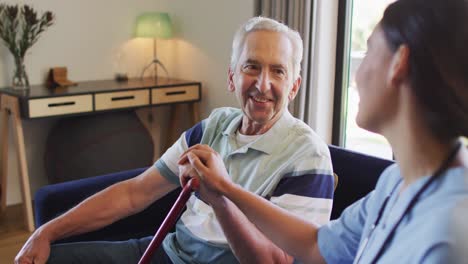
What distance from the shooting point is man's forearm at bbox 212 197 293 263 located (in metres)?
1.31

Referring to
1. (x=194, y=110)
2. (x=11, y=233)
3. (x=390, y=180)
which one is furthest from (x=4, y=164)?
(x=390, y=180)

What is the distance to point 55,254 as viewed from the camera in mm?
1650

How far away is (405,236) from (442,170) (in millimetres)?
115

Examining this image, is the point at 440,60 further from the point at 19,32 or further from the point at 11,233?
the point at 19,32

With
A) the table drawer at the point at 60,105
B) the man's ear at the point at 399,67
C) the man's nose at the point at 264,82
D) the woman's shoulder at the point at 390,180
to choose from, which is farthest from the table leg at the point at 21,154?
the man's ear at the point at 399,67

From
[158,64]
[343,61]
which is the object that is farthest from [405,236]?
[158,64]

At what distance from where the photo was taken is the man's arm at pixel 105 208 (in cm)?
168

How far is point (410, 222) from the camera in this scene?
2.74ft

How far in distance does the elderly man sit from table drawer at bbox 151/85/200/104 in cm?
198

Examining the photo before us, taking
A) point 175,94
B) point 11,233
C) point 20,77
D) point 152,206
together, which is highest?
point 20,77

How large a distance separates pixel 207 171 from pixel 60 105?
2291 millimetres

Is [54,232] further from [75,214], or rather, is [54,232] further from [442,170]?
[442,170]

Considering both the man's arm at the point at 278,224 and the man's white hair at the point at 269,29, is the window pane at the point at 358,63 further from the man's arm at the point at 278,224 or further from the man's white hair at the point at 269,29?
the man's arm at the point at 278,224

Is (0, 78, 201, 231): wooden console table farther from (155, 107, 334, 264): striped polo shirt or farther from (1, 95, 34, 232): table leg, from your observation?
(155, 107, 334, 264): striped polo shirt
